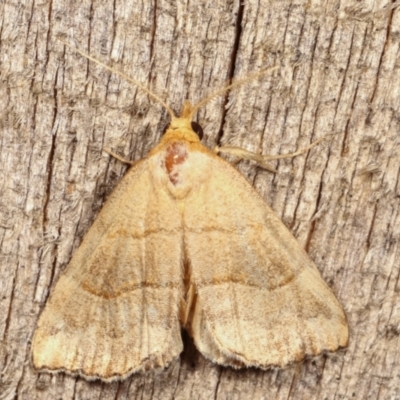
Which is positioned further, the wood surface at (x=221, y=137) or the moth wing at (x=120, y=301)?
the moth wing at (x=120, y=301)

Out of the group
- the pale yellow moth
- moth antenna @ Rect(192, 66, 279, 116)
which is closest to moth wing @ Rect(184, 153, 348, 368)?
the pale yellow moth

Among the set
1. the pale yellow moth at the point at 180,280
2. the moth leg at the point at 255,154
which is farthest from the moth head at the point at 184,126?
the moth leg at the point at 255,154

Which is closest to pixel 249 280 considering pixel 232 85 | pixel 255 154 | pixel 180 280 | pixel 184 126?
pixel 180 280

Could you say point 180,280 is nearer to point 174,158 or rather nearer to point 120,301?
→ point 120,301

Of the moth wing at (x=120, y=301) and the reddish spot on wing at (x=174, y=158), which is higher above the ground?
the reddish spot on wing at (x=174, y=158)

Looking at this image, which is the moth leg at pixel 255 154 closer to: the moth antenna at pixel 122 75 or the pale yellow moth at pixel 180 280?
the pale yellow moth at pixel 180 280

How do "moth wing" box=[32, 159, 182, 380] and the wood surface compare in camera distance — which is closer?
the wood surface

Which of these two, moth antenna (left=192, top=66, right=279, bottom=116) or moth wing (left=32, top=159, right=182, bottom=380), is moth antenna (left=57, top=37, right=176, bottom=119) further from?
moth wing (left=32, top=159, right=182, bottom=380)
